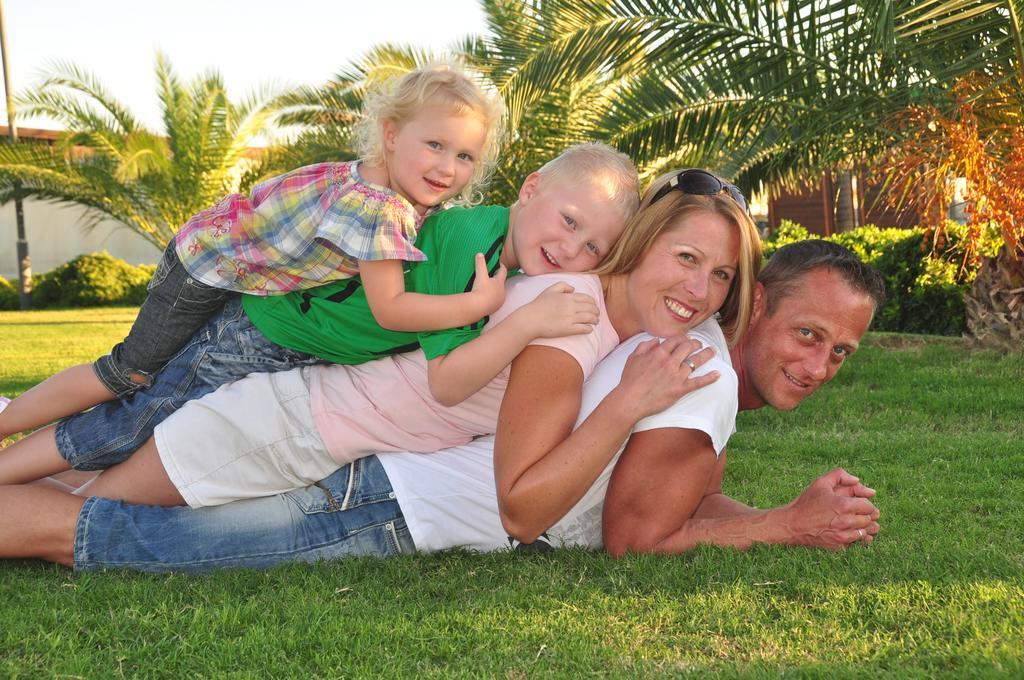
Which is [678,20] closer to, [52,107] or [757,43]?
[757,43]

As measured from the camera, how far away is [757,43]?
27.1 feet

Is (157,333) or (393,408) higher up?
(157,333)

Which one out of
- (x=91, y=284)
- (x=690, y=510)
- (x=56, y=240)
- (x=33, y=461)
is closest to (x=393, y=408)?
(x=690, y=510)

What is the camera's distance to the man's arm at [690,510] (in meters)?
3.21

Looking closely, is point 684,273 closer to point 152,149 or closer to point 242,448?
point 242,448

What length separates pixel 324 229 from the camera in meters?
3.55

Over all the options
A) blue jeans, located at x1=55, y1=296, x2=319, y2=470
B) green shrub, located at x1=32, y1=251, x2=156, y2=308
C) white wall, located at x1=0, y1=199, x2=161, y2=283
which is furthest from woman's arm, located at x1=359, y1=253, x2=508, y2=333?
white wall, located at x1=0, y1=199, x2=161, y2=283

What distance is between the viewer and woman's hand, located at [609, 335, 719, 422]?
10.1ft

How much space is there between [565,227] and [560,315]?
1.46ft

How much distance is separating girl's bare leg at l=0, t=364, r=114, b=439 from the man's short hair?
2583 mm

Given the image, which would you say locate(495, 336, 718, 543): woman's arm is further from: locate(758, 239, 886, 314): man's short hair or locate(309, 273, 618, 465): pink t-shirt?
locate(758, 239, 886, 314): man's short hair

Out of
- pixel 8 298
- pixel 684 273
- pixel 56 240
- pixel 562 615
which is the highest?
pixel 684 273

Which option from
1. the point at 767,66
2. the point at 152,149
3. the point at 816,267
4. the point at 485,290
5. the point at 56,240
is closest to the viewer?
the point at 485,290

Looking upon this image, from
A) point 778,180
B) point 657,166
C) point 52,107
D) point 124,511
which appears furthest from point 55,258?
point 124,511
